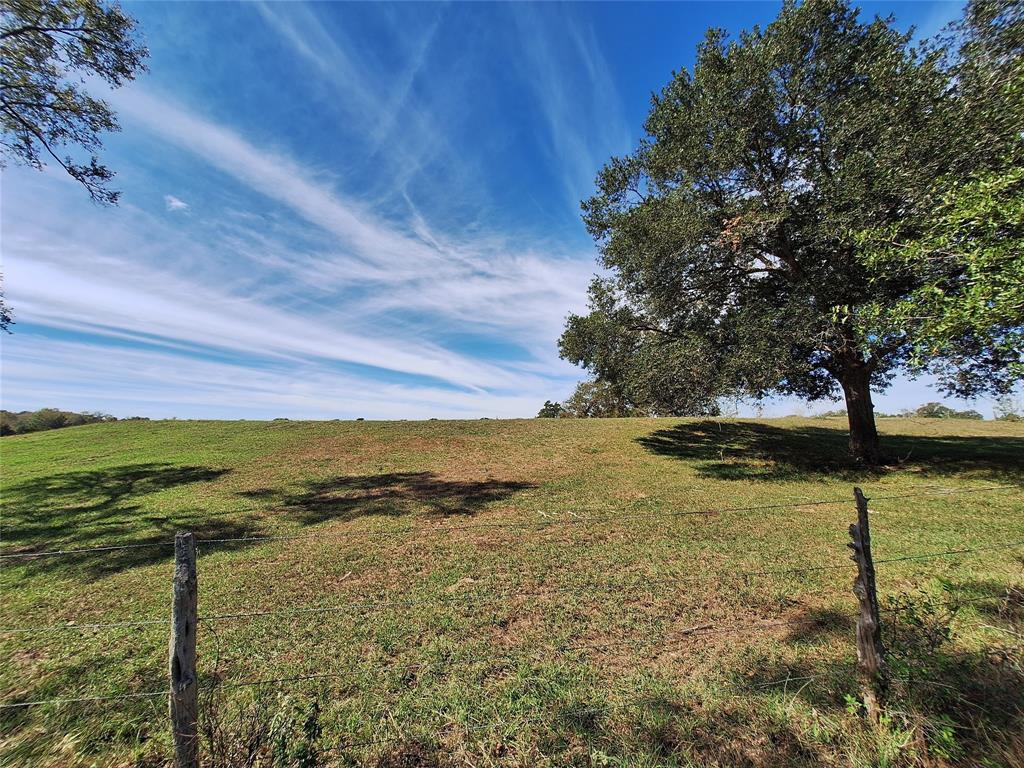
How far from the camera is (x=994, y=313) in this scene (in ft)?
18.2

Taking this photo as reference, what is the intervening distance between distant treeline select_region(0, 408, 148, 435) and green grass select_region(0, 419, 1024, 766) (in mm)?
20495

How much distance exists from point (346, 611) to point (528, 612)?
265 cm

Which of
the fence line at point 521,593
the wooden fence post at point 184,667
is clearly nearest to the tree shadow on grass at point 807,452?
the fence line at point 521,593

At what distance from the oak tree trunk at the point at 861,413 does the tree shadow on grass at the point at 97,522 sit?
19505 mm

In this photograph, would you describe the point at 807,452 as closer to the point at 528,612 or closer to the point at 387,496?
the point at 528,612

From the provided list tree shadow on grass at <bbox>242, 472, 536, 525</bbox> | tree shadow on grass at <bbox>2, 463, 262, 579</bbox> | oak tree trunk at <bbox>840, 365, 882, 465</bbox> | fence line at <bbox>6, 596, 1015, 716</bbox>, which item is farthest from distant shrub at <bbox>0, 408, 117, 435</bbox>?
oak tree trunk at <bbox>840, 365, 882, 465</bbox>

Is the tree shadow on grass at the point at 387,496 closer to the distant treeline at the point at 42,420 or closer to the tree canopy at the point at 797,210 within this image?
the tree canopy at the point at 797,210

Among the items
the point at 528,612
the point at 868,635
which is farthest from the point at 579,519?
the point at 868,635

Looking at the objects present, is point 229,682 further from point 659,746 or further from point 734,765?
point 734,765

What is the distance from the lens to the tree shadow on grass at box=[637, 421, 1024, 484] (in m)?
13.1

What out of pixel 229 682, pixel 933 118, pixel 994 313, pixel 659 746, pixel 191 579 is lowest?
pixel 229 682

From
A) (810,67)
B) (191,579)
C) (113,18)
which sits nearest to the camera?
(191,579)

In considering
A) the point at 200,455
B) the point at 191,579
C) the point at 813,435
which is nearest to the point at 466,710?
the point at 191,579

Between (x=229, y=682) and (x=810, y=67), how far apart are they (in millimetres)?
18727
